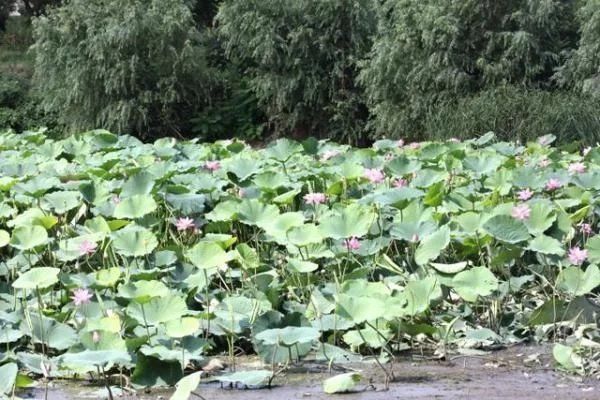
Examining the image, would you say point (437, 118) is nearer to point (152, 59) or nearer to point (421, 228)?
point (152, 59)

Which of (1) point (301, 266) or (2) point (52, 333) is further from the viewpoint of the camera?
(1) point (301, 266)

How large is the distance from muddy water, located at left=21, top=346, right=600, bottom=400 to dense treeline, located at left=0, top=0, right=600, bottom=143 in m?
7.05

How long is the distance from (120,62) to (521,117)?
223 inches

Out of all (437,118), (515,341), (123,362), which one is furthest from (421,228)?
(437,118)

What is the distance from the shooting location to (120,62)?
12.0 m

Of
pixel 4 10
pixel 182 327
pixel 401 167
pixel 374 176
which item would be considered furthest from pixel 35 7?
pixel 182 327

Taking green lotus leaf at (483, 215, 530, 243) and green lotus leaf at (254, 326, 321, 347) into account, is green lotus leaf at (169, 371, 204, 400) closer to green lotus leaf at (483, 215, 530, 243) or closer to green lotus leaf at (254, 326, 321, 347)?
green lotus leaf at (254, 326, 321, 347)

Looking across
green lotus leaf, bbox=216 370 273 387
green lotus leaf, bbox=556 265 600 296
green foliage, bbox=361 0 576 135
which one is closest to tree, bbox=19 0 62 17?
green foliage, bbox=361 0 576 135

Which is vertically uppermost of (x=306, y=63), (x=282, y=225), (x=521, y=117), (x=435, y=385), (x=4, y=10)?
(x=4, y=10)

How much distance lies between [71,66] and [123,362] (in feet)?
35.6

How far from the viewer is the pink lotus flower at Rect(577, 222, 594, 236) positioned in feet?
9.97

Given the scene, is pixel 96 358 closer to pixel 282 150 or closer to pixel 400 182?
pixel 400 182

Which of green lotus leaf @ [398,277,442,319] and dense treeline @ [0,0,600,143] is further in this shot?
dense treeline @ [0,0,600,143]

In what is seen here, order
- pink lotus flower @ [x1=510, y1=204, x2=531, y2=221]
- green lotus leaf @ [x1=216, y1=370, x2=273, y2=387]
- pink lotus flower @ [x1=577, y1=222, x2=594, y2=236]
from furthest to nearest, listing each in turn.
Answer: pink lotus flower @ [x1=577, y1=222, x2=594, y2=236], pink lotus flower @ [x1=510, y1=204, x2=531, y2=221], green lotus leaf @ [x1=216, y1=370, x2=273, y2=387]
